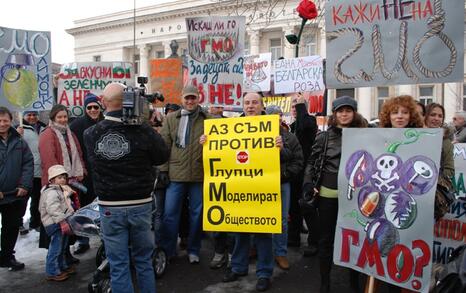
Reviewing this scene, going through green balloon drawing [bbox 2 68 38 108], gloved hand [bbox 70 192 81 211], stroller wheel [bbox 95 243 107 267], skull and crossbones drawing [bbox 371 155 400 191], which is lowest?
stroller wheel [bbox 95 243 107 267]

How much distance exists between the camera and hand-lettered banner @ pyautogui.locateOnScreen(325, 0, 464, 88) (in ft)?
13.3

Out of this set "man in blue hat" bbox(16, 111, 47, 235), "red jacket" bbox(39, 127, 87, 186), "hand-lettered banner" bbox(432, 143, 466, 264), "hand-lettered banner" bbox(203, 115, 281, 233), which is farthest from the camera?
"man in blue hat" bbox(16, 111, 47, 235)

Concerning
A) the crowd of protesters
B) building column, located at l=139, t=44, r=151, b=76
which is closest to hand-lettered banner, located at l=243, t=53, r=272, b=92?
the crowd of protesters

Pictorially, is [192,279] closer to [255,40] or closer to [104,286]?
[104,286]

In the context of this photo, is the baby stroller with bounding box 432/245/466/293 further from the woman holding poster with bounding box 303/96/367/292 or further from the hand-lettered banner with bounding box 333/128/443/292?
the woman holding poster with bounding box 303/96/367/292

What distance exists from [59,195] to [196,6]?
154 feet

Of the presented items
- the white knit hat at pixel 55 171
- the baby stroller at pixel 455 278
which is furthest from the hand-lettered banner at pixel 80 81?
the baby stroller at pixel 455 278

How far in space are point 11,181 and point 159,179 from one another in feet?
5.36

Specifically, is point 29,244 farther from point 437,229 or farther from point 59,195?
point 437,229

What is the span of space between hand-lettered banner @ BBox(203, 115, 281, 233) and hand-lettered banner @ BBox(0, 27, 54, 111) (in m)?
2.77

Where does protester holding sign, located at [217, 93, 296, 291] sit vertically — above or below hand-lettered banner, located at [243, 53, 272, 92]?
below

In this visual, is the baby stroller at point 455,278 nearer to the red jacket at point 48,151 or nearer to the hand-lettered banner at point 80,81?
the red jacket at point 48,151

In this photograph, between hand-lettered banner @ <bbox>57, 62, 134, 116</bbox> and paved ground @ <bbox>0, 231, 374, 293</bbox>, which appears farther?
hand-lettered banner @ <bbox>57, 62, 134, 116</bbox>

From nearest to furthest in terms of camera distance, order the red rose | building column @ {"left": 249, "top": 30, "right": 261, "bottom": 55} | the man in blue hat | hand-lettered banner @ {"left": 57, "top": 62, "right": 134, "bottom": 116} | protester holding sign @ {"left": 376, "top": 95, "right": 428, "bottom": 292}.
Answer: protester holding sign @ {"left": 376, "top": 95, "right": 428, "bottom": 292}, the man in blue hat, the red rose, hand-lettered banner @ {"left": 57, "top": 62, "right": 134, "bottom": 116}, building column @ {"left": 249, "top": 30, "right": 261, "bottom": 55}
